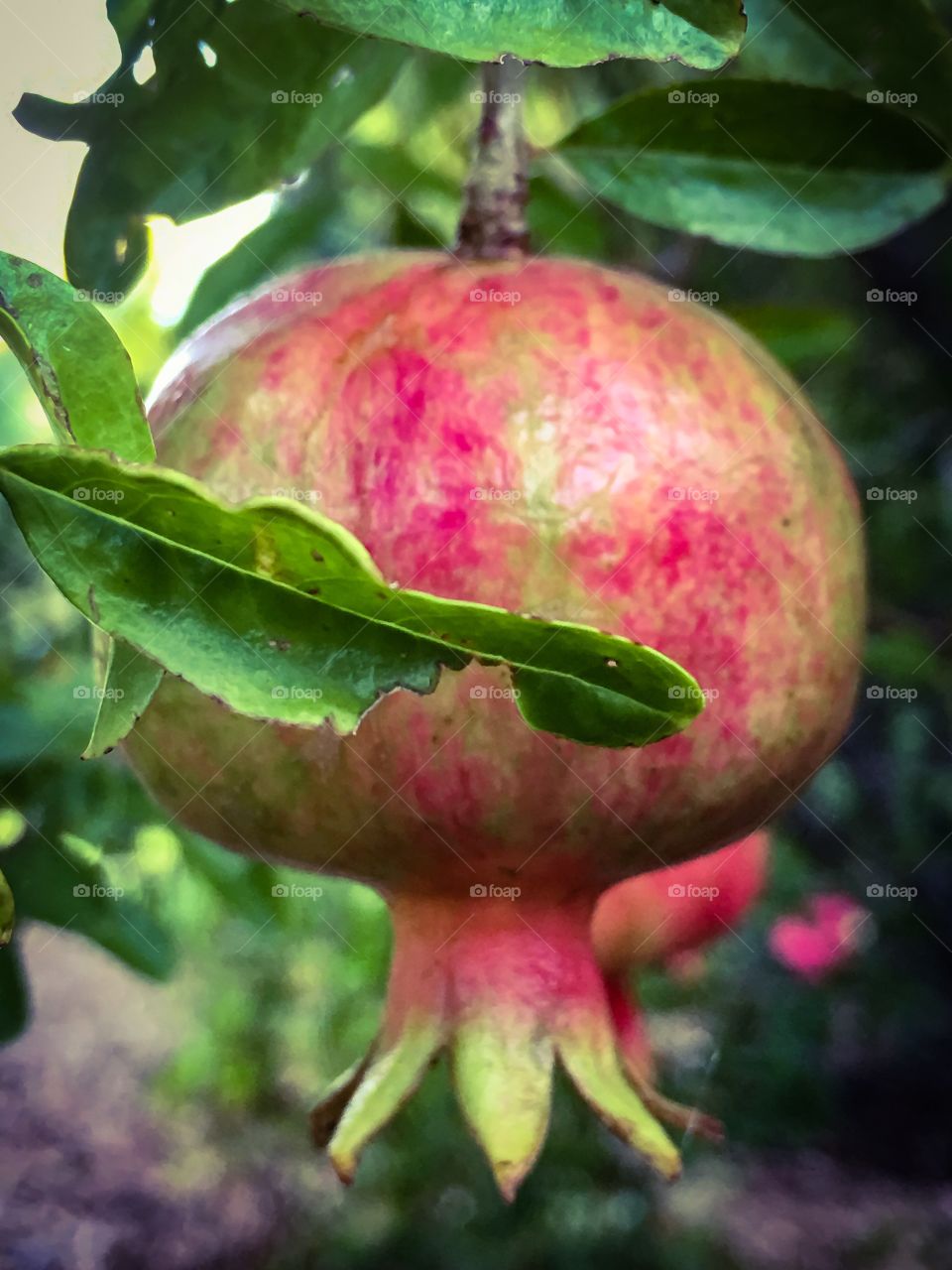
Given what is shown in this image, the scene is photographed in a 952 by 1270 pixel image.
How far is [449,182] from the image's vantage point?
38.5 inches

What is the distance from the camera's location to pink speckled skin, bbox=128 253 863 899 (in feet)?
1.69

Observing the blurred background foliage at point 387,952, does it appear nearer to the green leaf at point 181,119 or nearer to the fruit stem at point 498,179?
the green leaf at point 181,119

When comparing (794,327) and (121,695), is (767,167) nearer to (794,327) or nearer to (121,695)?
(794,327)

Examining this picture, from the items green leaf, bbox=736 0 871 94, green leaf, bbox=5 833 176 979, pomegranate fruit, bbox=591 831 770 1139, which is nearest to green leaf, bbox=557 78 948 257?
green leaf, bbox=736 0 871 94

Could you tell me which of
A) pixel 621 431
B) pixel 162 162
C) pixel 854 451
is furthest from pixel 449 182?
pixel 621 431

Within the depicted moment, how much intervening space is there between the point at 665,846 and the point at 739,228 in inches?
14.2

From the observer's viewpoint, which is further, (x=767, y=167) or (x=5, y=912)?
(x=767, y=167)

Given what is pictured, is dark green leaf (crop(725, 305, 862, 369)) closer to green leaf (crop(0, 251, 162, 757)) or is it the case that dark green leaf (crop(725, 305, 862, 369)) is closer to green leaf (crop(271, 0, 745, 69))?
green leaf (crop(271, 0, 745, 69))

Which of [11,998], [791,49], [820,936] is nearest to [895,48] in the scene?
[791,49]

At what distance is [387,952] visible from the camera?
1.17 metres

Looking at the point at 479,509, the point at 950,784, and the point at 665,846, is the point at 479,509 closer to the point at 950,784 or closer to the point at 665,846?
the point at 665,846

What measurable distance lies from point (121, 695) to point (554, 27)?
0.29m

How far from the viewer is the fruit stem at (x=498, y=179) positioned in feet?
2.04

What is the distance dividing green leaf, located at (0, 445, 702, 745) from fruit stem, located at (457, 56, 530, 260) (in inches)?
9.6
